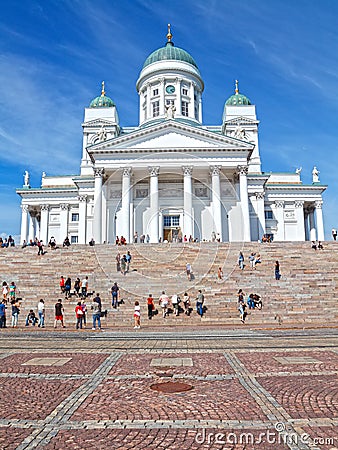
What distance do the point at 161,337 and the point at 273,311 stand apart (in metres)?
8.45

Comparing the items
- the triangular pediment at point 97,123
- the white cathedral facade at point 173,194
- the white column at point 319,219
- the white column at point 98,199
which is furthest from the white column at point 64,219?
the white column at point 319,219

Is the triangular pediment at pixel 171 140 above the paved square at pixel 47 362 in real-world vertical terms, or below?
above

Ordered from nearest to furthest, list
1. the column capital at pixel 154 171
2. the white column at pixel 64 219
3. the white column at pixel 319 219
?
1. the column capital at pixel 154 171
2. the white column at pixel 319 219
3. the white column at pixel 64 219

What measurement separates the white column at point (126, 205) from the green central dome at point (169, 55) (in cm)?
2840

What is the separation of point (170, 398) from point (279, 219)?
176 ft

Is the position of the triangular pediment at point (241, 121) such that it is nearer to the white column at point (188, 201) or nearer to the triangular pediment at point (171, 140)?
the triangular pediment at point (171, 140)

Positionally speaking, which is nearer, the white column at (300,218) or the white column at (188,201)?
the white column at (188,201)

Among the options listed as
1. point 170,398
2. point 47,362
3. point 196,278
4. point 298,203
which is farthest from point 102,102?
point 170,398

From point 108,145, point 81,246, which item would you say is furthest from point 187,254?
point 108,145

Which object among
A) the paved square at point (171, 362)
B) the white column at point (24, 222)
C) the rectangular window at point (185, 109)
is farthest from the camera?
the rectangular window at point (185, 109)

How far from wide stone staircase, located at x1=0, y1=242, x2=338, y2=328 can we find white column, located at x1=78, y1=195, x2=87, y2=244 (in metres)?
21.7

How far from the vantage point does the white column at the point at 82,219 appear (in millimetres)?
55031

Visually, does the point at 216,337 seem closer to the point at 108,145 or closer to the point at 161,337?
the point at 161,337

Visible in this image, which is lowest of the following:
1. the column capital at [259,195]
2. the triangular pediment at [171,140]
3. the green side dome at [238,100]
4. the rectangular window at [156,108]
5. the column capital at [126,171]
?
the column capital at [259,195]
